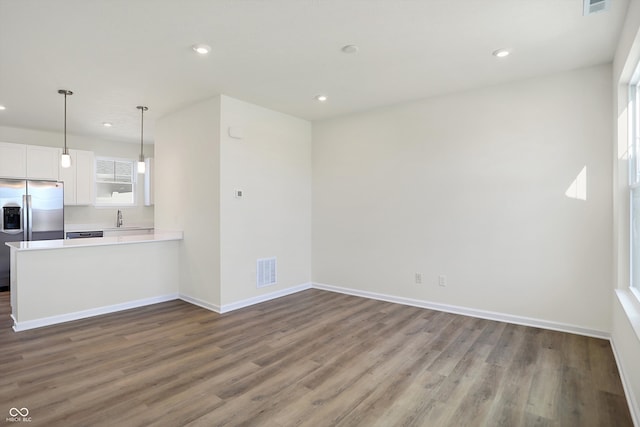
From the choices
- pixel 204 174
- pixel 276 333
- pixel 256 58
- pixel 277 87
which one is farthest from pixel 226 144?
pixel 276 333

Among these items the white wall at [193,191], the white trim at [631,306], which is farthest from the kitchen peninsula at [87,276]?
the white trim at [631,306]

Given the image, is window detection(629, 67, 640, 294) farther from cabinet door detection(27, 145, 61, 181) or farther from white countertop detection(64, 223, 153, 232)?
cabinet door detection(27, 145, 61, 181)

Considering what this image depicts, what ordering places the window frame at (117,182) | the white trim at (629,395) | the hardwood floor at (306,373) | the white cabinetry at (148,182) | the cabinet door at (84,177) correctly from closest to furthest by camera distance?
the white trim at (629,395) → the hardwood floor at (306,373) → the cabinet door at (84,177) → the window frame at (117,182) → the white cabinetry at (148,182)

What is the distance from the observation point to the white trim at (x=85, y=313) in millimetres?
3634

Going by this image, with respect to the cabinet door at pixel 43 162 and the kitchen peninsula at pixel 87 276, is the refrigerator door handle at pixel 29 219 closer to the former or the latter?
the cabinet door at pixel 43 162

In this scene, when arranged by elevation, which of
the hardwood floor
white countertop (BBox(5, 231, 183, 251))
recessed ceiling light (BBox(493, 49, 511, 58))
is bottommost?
the hardwood floor

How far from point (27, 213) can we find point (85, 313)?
8.43 ft

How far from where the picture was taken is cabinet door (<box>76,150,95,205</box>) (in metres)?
6.14

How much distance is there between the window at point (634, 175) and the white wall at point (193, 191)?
4032mm

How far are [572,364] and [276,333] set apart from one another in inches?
105

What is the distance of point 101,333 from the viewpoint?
3531mm

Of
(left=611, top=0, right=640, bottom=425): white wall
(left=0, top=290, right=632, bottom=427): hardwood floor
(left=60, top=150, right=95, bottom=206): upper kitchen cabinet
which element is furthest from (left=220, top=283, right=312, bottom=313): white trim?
(left=60, top=150, right=95, bottom=206): upper kitchen cabinet

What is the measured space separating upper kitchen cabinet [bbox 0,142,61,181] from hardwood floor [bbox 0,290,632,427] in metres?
2.56

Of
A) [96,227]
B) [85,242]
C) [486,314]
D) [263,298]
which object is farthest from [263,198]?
[96,227]
